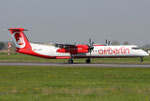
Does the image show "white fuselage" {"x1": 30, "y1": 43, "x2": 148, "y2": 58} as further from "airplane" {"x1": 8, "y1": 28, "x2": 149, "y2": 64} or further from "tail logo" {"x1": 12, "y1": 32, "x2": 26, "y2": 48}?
"tail logo" {"x1": 12, "y1": 32, "x2": 26, "y2": 48}

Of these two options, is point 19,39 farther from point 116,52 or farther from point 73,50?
point 116,52

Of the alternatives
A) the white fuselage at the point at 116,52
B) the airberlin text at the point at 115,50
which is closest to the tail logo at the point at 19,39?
the white fuselage at the point at 116,52

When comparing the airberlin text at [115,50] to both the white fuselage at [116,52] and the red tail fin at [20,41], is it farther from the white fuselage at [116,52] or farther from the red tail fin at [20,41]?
the red tail fin at [20,41]

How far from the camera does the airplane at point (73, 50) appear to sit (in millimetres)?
48281

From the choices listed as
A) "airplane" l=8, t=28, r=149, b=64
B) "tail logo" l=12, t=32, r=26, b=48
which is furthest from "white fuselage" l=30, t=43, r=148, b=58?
"tail logo" l=12, t=32, r=26, b=48

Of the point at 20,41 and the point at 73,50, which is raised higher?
the point at 20,41

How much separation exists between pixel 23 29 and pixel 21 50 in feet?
12.8

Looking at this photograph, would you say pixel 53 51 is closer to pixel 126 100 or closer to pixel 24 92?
pixel 24 92

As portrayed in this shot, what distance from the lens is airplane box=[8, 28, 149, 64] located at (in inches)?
1901

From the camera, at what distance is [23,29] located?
51.6 m

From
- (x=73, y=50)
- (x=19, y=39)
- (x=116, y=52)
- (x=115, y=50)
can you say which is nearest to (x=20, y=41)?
(x=19, y=39)

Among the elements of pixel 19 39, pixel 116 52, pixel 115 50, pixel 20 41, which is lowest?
pixel 116 52

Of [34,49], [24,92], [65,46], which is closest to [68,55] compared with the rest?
[65,46]

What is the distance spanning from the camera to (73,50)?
5012 cm
